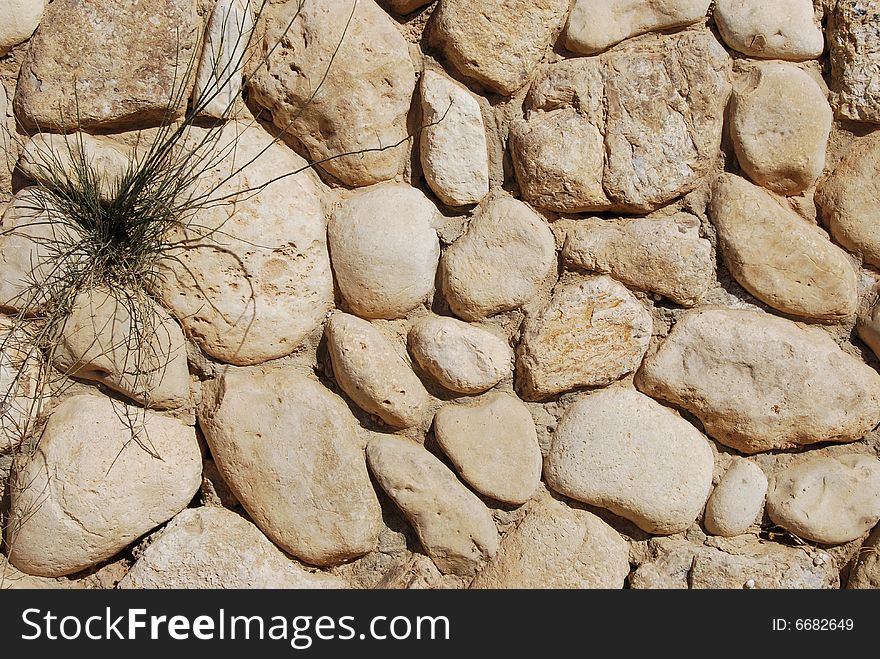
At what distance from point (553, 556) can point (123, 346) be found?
0.85m

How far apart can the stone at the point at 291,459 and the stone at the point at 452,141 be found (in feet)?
1.45

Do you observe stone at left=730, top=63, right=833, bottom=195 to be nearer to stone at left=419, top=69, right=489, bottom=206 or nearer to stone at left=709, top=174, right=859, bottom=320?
stone at left=709, top=174, right=859, bottom=320

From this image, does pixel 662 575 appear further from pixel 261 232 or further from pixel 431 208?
pixel 261 232

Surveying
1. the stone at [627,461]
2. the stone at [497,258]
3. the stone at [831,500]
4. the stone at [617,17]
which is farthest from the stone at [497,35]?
the stone at [831,500]

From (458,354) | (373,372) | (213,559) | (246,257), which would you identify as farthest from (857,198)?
(213,559)

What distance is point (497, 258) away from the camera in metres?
1.53

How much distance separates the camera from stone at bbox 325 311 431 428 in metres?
1.50

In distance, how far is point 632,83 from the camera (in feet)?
4.97

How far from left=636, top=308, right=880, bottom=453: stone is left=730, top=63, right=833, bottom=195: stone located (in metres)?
0.28

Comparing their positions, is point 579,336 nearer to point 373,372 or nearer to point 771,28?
point 373,372

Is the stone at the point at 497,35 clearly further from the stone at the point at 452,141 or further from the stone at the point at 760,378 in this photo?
the stone at the point at 760,378

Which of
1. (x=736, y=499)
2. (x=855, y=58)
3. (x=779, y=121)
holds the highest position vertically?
(x=855, y=58)

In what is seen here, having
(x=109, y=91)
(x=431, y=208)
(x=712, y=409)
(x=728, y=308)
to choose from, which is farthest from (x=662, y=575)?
(x=109, y=91)

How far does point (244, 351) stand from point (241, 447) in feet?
0.56
